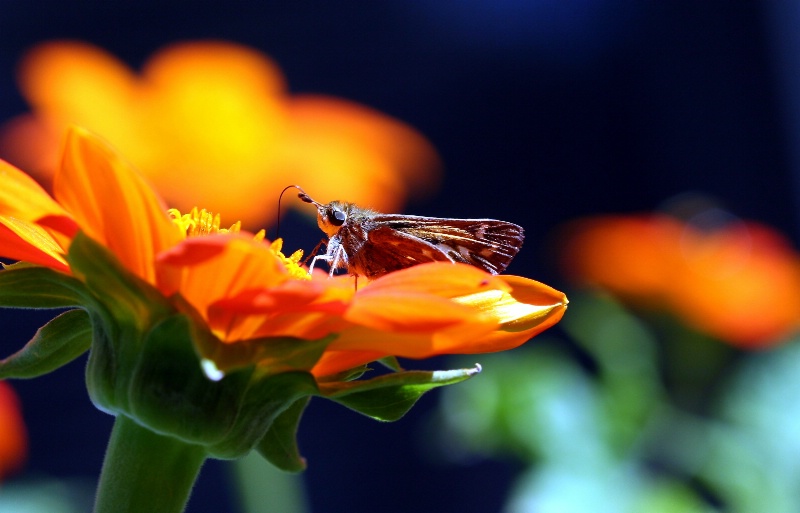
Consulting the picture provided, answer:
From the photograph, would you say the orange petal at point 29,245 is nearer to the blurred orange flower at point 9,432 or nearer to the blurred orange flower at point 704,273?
the blurred orange flower at point 9,432

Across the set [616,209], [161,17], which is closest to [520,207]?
[616,209]

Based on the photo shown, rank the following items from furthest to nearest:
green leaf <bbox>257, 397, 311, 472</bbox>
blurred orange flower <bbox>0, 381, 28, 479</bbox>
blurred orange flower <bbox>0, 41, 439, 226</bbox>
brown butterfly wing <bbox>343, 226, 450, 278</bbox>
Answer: blurred orange flower <bbox>0, 41, 439, 226</bbox> < blurred orange flower <bbox>0, 381, 28, 479</bbox> < brown butterfly wing <bbox>343, 226, 450, 278</bbox> < green leaf <bbox>257, 397, 311, 472</bbox>

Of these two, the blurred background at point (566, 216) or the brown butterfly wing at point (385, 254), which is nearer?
the brown butterfly wing at point (385, 254)

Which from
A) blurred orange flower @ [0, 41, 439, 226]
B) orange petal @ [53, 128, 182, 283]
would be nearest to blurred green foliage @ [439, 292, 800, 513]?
blurred orange flower @ [0, 41, 439, 226]

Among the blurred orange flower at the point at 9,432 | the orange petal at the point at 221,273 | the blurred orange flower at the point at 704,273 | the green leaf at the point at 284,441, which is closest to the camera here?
the orange petal at the point at 221,273

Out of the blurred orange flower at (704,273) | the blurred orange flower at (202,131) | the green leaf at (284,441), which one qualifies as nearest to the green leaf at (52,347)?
the green leaf at (284,441)

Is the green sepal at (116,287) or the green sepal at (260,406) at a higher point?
the green sepal at (116,287)

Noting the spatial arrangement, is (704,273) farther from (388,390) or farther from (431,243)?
(388,390)

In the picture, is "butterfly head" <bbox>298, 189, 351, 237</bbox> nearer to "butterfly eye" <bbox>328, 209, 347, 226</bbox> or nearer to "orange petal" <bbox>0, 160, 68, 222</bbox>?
"butterfly eye" <bbox>328, 209, 347, 226</bbox>
